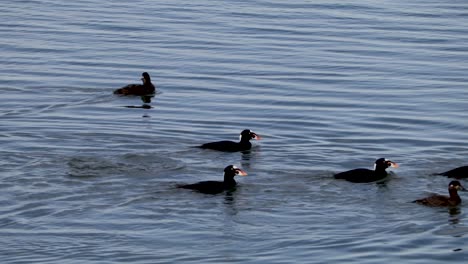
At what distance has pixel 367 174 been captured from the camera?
2611 centimetres

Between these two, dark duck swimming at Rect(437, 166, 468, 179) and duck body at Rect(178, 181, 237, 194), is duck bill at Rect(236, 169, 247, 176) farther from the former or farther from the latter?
dark duck swimming at Rect(437, 166, 468, 179)

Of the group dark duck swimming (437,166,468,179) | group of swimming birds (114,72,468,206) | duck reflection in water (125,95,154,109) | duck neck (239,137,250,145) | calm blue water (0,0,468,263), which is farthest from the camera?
duck reflection in water (125,95,154,109)

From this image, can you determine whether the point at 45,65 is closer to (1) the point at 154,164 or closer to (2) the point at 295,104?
(2) the point at 295,104

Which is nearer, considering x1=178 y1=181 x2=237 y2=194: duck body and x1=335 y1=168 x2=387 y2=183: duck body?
x1=178 y1=181 x2=237 y2=194: duck body

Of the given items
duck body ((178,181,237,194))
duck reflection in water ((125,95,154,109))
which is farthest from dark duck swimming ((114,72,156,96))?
duck body ((178,181,237,194))

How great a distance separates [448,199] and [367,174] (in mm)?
2019

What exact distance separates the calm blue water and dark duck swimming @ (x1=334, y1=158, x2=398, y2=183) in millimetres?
252

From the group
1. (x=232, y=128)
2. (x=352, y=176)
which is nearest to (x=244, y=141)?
(x=232, y=128)

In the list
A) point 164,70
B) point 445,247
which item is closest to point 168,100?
point 164,70

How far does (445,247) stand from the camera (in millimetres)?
22328

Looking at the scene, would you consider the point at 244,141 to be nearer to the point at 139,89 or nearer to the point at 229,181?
the point at 229,181

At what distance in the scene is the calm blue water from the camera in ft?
73.7

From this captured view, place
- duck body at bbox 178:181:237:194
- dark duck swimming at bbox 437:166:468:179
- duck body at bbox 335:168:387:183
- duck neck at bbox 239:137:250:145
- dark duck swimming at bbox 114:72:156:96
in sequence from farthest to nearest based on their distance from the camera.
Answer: dark duck swimming at bbox 114:72:156:96 → duck neck at bbox 239:137:250:145 → dark duck swimming at bbox 437:166:468:179 → duck body at bbox 335:168:387:183 → duck body at bbox 178:181:237:194

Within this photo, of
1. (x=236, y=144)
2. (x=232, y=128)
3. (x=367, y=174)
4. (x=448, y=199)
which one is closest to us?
(x=448, y=199)
